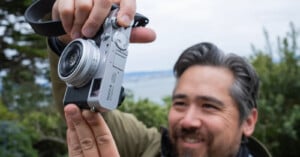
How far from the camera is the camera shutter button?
3.51 feet

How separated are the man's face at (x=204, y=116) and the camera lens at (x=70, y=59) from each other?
1.19m

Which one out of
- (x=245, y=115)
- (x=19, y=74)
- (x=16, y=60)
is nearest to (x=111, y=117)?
(x=245, y=115)

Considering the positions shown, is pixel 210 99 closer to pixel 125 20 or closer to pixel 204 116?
pixel 204 116

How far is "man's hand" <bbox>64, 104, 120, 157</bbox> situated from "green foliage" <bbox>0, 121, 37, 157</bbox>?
2.76 m

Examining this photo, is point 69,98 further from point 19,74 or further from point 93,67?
point 19,74

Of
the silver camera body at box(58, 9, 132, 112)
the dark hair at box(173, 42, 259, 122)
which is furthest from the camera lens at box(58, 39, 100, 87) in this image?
the dark hair at box(173, 42, 259, 122)

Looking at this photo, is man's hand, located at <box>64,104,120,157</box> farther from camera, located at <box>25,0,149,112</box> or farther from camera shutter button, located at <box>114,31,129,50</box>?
camera shutter button, located at <box>114,31,129,50</box>

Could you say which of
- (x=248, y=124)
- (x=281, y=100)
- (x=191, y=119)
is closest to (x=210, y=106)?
(x=191, y=119)

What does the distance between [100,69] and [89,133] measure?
122mm

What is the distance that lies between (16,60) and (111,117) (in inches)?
45.7

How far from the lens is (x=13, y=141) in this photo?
385 centimetres

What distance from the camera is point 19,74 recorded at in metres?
3.62

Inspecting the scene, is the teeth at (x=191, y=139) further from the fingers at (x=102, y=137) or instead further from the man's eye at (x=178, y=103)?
the fingers at (x=102, y=137)

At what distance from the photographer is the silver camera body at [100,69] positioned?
3.38 feet
